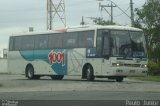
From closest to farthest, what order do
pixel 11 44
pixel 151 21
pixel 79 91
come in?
pixel 79 91 < pixel 11 44 < pixel 151 21

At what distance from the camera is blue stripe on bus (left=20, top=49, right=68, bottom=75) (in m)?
32.9

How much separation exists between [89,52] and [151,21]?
1933 centimetres

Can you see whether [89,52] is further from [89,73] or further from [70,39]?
[70,39]

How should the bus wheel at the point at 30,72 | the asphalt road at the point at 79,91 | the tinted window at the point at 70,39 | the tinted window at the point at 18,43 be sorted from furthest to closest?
the tinted window at the point at 18,43
the bus wheel at the point at 30,72
the tinted window at the point at 70,39
the asphalt road at the point at 79,91

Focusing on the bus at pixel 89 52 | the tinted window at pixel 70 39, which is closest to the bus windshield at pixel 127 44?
the bus at pixel 89 52

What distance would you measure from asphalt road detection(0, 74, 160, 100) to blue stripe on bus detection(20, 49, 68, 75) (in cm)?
510

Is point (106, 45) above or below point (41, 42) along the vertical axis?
below

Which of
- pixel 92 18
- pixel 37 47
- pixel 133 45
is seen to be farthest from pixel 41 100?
pixel 92 18

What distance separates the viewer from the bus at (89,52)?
2970 cm

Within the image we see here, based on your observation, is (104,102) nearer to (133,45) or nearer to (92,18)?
(133,45)

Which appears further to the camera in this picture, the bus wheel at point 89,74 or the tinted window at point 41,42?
the tinted window at point 41,42

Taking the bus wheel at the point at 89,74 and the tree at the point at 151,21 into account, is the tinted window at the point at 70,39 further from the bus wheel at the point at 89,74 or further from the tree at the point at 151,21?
the tree at the point at 151,21

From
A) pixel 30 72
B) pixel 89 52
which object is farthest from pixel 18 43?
pixel 89 52

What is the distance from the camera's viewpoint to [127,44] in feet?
98.0
